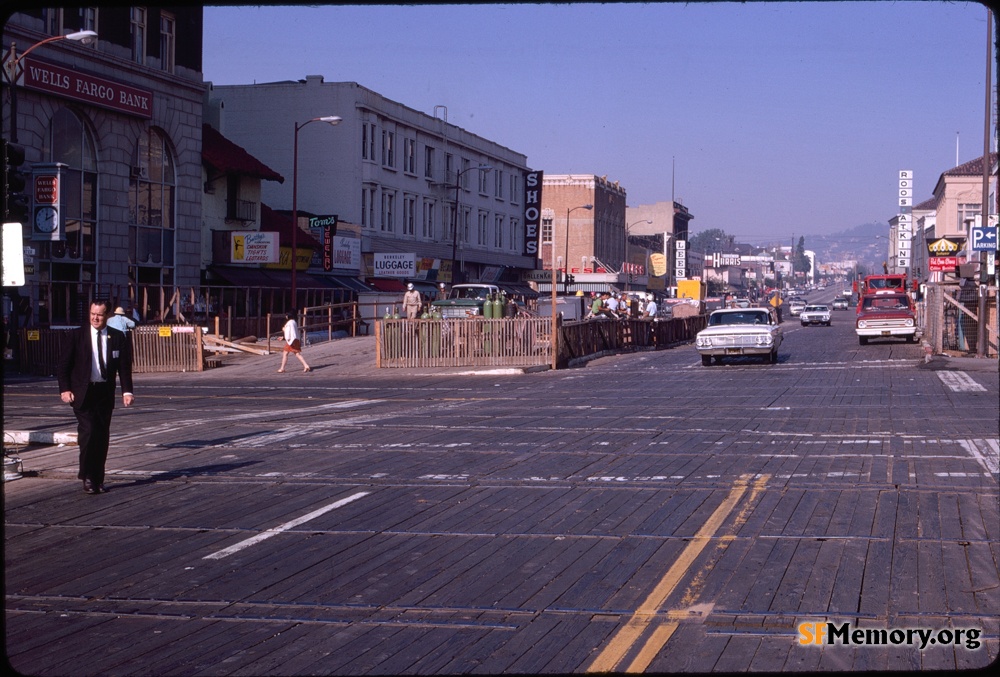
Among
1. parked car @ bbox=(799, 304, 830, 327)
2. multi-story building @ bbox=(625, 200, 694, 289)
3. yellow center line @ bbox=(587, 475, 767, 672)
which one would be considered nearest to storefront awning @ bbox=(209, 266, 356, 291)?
parked car @ bbox=(799, 304, 830, 327)

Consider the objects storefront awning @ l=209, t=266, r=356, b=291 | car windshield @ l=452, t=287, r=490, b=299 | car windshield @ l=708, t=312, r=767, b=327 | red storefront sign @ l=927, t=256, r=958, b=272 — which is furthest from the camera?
storefront awning @ l=209, t=266, r=356, b=291

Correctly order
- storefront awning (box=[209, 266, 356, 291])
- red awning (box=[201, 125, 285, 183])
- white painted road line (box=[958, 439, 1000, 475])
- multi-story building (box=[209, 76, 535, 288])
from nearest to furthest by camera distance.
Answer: white painted road line (box=[958, 439, 1000, 475]) → red awning (box=[201, 125, 285, 183]) → storefront awning (box=[209, 266, 356, 291]) → multi-story building (box=[209, 76, 535, 288])

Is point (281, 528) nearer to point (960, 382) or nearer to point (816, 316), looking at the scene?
point (960, 382)

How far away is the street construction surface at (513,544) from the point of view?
21.4ft

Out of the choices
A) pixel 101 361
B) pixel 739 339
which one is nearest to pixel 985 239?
pixel 739 339

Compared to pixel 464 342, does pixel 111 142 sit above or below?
above

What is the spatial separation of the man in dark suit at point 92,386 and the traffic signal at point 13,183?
2.92 meters

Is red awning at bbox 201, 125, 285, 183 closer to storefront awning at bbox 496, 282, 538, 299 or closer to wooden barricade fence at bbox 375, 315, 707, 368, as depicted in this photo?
wooden barricade fence at bbox 375, 315, 707, 368

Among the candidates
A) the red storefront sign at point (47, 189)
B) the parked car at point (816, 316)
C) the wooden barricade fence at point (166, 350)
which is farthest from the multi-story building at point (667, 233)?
the red storefront sign at point (47, 189)

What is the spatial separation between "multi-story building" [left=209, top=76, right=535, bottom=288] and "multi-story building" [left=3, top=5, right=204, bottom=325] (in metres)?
8.23

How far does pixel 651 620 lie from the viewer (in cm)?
697

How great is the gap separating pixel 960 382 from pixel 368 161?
40.7 m

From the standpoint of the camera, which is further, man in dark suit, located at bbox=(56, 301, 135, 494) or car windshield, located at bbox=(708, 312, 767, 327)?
car windshield, located at bbox=(708, 312, 767, 327)

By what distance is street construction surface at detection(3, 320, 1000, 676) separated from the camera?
21.4 feet
